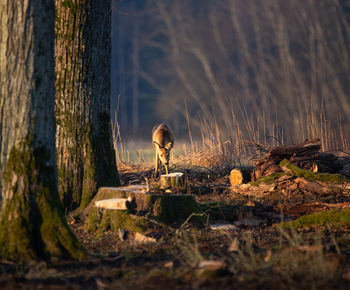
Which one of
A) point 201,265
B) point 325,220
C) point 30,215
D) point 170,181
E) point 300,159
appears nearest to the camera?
point 201,265

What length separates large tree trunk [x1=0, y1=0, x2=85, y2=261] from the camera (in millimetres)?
3494

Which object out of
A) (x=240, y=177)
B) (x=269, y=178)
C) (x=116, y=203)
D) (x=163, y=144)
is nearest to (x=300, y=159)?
(x=269, y=178)

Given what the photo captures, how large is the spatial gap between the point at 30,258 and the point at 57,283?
2.20 ft

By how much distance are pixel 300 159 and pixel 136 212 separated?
459 cm

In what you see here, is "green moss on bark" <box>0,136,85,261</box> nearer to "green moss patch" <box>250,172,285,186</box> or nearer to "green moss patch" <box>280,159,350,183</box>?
"green moss patch" <box>250,172,285,186</box>

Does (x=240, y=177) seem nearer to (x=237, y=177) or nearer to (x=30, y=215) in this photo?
(x=237, y=177)

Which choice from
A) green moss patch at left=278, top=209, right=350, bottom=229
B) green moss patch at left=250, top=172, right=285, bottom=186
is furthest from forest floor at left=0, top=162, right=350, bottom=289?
green moss patch at left=250, top=172, right=285, bottom=186

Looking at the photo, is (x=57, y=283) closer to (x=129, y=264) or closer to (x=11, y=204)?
(x=129, y=264)

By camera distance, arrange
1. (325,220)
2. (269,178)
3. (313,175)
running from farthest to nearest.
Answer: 1. (269,178)
2. (313,175)
3. (325,220)

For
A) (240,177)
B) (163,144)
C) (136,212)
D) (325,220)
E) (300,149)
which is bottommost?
(325,220)

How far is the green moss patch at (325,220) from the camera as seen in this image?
511 centimetres

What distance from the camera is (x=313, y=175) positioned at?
7543mm

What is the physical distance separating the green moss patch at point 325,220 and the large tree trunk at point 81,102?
280cm

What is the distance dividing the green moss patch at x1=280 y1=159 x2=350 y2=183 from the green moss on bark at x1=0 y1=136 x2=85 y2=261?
5.24 m
